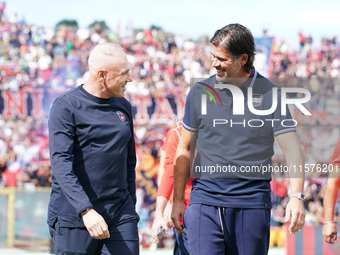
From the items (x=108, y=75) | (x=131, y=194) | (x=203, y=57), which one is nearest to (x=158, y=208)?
(x=131, y=194)

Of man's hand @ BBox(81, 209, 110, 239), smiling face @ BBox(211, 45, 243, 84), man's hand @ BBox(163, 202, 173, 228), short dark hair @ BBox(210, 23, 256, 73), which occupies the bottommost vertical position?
man's hand @ BBox(163, 202, 173, 228)

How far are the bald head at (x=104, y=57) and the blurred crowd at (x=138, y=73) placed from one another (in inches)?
107

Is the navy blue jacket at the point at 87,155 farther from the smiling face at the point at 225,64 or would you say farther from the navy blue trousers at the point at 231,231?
the smiling face at the point at 225,64

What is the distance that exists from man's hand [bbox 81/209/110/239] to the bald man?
3.2 inches

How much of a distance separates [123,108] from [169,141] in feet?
2.67

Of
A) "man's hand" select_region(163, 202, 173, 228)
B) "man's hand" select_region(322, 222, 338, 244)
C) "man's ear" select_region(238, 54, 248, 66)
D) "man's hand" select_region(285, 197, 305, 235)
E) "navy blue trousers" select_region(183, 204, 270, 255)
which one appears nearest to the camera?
"man's hand" select_region(285, 197, 305, 235)

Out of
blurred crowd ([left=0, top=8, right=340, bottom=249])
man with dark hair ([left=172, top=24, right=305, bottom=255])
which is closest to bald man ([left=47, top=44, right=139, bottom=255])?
man with dark hair ([left=172, top=24, right=305, bottom=255])

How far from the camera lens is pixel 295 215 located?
8.77ft

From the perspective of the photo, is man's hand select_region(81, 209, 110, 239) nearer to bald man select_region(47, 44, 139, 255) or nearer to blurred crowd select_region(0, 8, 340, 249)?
bald man select_region(47, 44, 139, 255)

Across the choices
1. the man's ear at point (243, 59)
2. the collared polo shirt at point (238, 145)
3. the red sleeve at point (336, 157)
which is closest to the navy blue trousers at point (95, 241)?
the collared polo shirt at point (238, 145)

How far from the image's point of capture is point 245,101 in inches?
114

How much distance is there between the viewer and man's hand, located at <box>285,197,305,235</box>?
2.65 meters

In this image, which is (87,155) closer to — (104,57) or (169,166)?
(104,57)

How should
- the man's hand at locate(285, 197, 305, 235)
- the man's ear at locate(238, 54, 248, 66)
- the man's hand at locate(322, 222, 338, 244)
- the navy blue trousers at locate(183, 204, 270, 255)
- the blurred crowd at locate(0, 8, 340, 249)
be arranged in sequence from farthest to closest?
the blurred crowd at locate(0, 8, 340, 249)
the man's hand at locate(322, 222, 338, 244)
the man's ear at locate(238, 54, 248, 66)
the navy blue trousers at locate(183, 204, 270, 255)
the man's hand at locate(285, 197, 305, 235)
